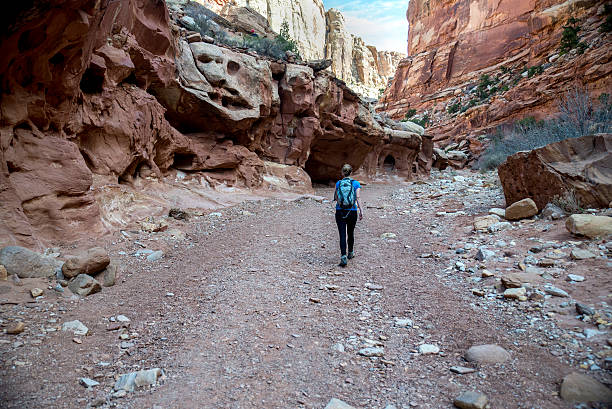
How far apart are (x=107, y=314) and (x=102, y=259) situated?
1.14 metres

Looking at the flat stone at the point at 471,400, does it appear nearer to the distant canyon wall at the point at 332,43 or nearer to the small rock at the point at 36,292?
the small rock at the point at 36,292

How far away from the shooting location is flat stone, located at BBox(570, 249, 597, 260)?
158 inches

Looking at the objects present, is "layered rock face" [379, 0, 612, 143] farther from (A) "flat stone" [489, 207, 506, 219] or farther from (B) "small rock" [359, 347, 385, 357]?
(B) "small rock" [359, 347, 385, 357]

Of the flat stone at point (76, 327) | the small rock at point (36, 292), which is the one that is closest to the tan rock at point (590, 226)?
the flat stone at point (76, 327)

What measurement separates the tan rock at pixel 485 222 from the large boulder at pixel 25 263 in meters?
6.87

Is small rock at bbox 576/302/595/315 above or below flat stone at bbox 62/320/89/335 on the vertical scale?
above

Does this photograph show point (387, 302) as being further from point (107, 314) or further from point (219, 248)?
point (219, 248)

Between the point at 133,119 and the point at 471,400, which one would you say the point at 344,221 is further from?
the point at 133,119

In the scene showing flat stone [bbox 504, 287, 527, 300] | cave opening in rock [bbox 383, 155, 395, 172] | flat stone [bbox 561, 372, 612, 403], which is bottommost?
flat stone [bbox 561, 372, 612, 403]

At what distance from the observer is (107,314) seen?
353cm

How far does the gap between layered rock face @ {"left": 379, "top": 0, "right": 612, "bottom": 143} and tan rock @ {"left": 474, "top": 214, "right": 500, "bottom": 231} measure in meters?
20.8

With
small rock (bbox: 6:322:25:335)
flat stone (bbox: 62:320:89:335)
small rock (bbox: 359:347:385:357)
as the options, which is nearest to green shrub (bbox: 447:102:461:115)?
small rock (bbox: 359:347:385:357)

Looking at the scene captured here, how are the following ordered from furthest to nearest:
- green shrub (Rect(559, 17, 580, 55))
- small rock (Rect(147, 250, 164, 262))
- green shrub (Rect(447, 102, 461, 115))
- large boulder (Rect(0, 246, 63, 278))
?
green shrub (Rect(447, 102, 461, 115)) → green shrub (Rect(559, 17, 580, 55)) → small rock (Rect(147, 250, 164, 262)) → large boulder (Rect(0, 246, 63, 278))

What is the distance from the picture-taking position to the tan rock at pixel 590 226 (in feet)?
14.8
